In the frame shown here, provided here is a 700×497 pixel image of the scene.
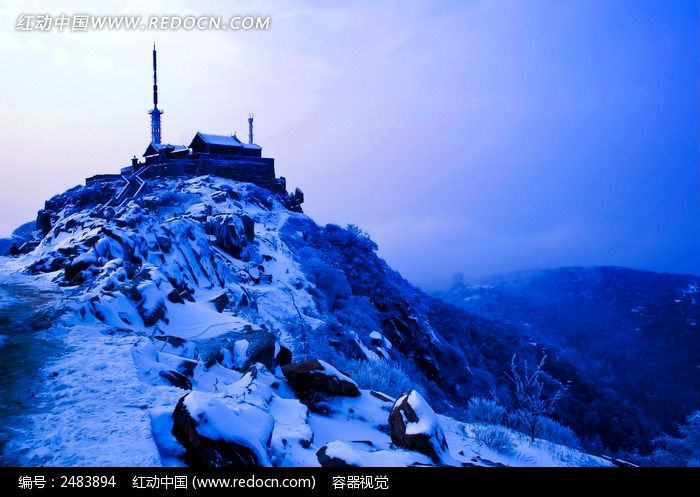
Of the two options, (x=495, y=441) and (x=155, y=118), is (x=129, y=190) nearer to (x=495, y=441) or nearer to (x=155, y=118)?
(x=155, y=118)

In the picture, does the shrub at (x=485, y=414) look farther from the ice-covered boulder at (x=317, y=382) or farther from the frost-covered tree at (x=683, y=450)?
the frost-covered tree at (x=683, y=450)

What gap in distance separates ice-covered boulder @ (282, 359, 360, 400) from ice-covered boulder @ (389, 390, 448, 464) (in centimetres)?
174

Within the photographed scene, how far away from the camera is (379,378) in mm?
14094

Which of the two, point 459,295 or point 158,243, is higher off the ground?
point 459,295

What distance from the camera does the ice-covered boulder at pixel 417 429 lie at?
7871 mm

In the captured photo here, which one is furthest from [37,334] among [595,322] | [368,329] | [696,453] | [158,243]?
[595,322]

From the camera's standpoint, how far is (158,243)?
728 inches

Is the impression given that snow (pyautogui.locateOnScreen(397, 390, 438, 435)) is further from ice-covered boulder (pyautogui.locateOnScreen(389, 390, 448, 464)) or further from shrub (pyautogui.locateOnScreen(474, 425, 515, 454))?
shrub (pyautogui.locateOnScreen(474, 425, 515, 454))

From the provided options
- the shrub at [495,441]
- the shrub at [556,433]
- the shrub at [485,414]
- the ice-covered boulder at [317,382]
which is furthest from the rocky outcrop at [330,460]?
the shrub at [556,433]

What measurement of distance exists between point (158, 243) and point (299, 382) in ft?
37.5

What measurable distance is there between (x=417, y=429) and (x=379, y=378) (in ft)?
20.1
